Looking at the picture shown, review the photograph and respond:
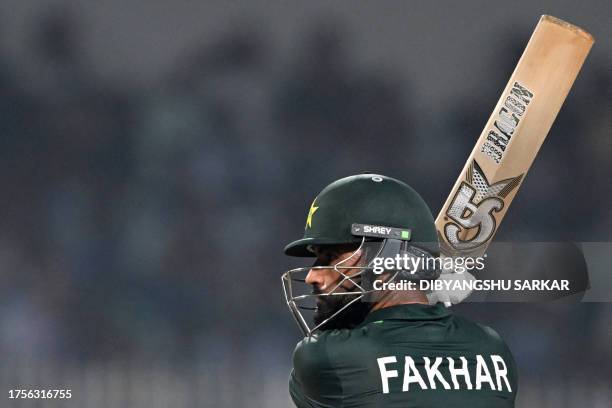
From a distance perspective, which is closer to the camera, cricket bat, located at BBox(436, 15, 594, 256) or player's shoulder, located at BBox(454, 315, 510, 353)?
player's shoulder, located at BBox(454, 315, 510, 353)

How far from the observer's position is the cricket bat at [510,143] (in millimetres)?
1839

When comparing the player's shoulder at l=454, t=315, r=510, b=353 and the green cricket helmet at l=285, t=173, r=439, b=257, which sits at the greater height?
the green cricket helmet at l=285, t=173, r=439, b=257

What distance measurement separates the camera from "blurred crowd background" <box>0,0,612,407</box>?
461 cm

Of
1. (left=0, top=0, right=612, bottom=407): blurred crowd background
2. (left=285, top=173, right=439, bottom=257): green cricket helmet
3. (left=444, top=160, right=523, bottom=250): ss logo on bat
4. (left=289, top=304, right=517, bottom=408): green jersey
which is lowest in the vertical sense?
(left=289, top=304, right=517, bottom=408): green jersey

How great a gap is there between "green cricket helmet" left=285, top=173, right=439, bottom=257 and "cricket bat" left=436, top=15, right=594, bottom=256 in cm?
36

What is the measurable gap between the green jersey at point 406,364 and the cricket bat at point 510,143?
1.46 ft

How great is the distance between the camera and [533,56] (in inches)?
73.3

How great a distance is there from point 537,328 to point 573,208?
766 millimetres

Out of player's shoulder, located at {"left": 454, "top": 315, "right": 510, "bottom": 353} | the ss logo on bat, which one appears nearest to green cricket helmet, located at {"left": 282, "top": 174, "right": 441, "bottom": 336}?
player's shoulder, located at {"left": 454, "top": 315, "right": 510, "bottom": 353}

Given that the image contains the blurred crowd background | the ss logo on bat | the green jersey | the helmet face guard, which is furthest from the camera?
the blurred crowd background

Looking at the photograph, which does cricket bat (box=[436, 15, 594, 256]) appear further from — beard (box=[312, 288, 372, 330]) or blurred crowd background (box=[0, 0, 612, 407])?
blurred crowd background (box=[0, 0, 612, 407])

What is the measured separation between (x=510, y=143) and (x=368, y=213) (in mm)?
543

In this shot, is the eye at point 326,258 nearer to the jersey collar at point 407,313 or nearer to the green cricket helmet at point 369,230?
the green cricket helmet at point 369,230

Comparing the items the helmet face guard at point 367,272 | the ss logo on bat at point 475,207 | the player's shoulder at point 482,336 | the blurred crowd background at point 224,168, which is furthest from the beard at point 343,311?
the blurred crowd background at point 224,168
